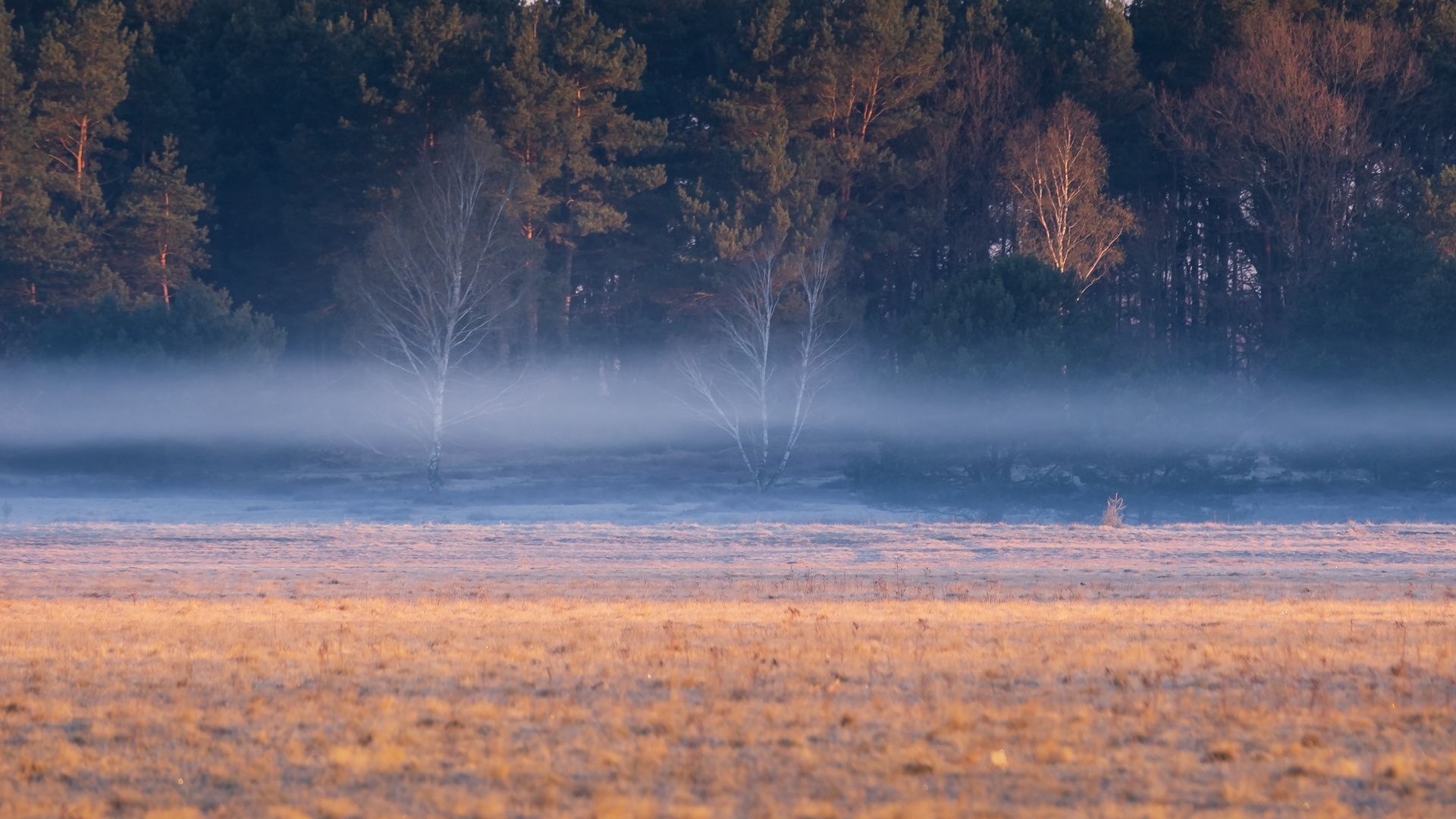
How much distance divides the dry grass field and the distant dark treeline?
73.8 ft

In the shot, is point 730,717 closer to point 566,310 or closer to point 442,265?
point 442,265

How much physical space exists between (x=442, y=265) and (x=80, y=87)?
50.7ft

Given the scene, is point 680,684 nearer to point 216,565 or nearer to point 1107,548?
point 216,565

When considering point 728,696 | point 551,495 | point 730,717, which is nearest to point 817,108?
point 551,495

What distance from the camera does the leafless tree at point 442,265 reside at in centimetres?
4047

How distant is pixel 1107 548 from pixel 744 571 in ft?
25.7

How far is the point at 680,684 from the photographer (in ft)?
31.6

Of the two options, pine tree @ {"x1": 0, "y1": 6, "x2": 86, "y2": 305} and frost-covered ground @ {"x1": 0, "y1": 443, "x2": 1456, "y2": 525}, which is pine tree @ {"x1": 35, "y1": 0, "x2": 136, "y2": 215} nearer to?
pine tree @ {"x1": 0, "y1": 6, "x2": 86, "y2": 305}

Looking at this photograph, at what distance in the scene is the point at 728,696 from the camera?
9.12 metres

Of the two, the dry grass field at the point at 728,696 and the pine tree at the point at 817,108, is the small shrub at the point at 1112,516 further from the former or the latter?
the pine tree at the point at 817,108

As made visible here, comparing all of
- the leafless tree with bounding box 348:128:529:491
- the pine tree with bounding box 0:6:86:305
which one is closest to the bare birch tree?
the leafless tree with bounding box 348:128:529:491

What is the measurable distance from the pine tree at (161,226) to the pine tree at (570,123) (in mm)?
11604

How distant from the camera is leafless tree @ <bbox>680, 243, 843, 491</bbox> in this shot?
4078 cm

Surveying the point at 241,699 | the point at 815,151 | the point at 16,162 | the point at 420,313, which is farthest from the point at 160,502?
the point at 241,699
